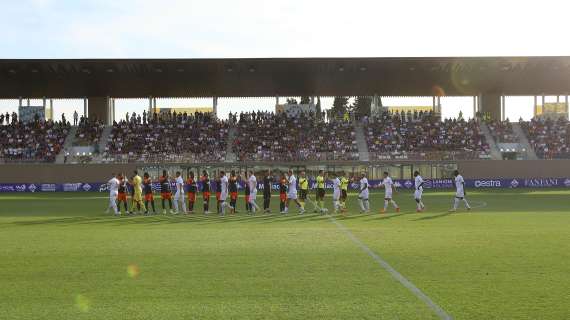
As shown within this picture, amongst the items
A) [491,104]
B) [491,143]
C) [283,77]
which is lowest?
[491,143]

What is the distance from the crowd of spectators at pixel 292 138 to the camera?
50531 mm

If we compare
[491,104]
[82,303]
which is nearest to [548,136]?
[491,104]

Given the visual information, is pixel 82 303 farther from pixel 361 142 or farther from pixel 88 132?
pixel 88 132

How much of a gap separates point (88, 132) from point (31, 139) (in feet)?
16.5

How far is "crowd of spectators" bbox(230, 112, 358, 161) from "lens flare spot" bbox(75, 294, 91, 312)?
137 feet

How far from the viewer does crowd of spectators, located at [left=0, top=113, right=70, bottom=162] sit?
50.1m

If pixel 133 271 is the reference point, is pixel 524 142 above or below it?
above

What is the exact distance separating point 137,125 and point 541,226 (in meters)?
45.0

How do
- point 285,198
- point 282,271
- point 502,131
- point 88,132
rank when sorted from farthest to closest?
point 502,131 < point 88,132 < point 285,198 < point 282,271

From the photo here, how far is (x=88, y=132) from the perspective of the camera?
54.8 m

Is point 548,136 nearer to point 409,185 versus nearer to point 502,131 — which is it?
point 502,131

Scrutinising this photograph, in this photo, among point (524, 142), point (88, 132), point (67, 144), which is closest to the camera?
point (67, 144)

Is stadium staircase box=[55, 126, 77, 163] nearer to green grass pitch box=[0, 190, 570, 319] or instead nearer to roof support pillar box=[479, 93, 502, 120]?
green grass pitch box=[0, 190, 570, 319]

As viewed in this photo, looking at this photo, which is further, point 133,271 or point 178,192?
point 178,192
